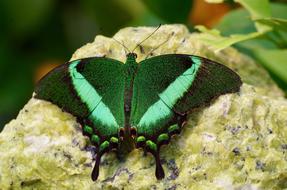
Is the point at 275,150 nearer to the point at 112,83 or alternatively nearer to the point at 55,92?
the point at 112,83

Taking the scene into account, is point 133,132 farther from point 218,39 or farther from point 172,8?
point 172,8

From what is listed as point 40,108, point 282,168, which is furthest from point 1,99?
point 282,168

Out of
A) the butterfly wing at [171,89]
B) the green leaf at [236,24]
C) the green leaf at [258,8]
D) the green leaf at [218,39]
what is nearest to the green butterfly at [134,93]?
the butterfly wing at [171,89]

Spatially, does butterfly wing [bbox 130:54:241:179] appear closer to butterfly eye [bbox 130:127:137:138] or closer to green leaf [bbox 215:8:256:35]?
butterfly eye [bbox 130:127:137:138]

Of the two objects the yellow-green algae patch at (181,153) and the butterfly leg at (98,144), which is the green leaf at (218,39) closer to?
the yellow-green algae patch at (181,153)

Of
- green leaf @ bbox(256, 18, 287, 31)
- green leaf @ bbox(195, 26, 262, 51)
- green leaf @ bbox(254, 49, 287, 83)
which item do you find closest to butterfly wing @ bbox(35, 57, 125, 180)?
green leaf @ bbox(195, 26, 262, 51)
